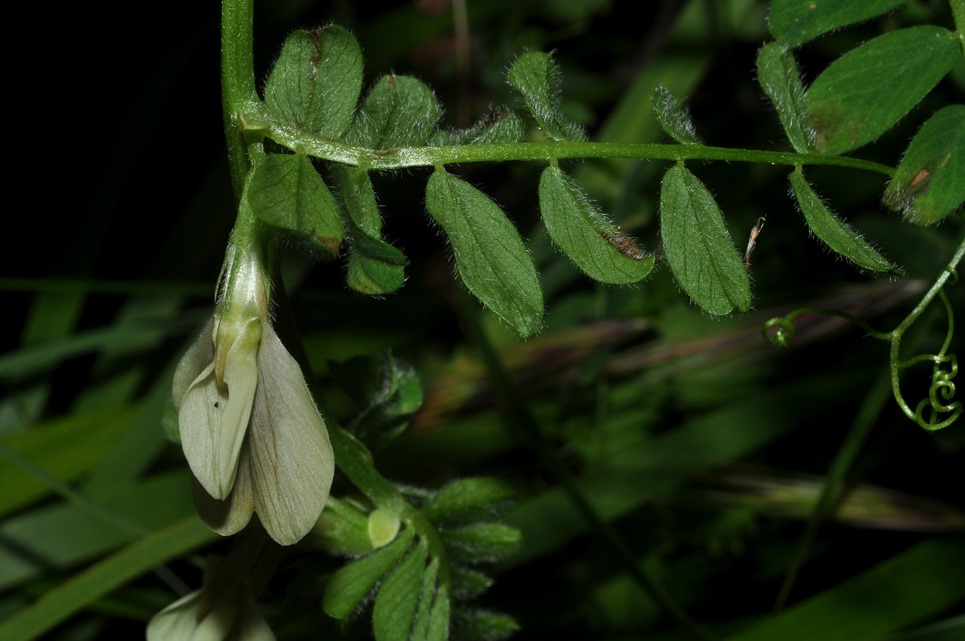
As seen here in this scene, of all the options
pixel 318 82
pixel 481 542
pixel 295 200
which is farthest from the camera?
pixel 481 542

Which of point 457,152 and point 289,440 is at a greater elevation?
point 457,152

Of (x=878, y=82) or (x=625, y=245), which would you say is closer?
(x=625, y=245)

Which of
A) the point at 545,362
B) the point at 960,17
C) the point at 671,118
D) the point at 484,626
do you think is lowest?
the point at 545,362

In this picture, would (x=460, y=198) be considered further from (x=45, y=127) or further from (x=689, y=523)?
(x=45, y=127)

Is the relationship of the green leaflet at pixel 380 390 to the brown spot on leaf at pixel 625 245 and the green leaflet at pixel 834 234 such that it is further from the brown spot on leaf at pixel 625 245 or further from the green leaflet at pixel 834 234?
the green leaflet at pixel 834 234

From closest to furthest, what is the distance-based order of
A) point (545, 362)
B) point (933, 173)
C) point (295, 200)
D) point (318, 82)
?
point (295, 200), point (318, 82), point (933, 173), point (545, 362)

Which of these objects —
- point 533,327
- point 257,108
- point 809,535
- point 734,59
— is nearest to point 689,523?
point 809,535

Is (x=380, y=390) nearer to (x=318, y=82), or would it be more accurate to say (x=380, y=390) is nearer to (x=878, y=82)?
(x=318, y=82)

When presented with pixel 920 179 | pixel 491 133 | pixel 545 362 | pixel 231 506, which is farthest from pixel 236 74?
pixel 545 362
